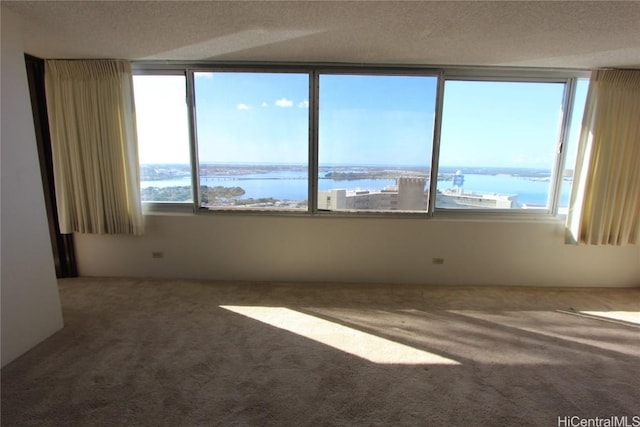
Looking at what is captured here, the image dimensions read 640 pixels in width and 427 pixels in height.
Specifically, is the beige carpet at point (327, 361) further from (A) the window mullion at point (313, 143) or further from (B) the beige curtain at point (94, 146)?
(A) the window mullion at point (313, 143)

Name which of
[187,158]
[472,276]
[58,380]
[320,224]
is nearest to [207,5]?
[187,158]

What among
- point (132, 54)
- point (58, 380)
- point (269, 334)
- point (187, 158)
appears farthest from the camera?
point (187, 158)

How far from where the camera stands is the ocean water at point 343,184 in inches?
129

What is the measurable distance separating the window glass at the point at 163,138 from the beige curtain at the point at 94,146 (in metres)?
0.19

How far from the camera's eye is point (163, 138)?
3268 millimetres

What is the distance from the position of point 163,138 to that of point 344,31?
2167mm

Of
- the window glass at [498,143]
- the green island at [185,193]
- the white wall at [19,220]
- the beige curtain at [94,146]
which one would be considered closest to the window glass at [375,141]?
the window glass at [498,143]

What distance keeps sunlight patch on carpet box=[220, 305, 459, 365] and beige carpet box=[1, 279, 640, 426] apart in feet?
0.04

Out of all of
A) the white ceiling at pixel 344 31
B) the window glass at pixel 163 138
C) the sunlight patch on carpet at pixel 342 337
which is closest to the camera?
the white ceiling at pixel 344 31

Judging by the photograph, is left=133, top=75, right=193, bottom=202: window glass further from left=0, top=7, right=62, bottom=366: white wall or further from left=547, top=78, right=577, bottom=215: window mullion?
left=547, top=78, right=577, bottom=215: window mullion

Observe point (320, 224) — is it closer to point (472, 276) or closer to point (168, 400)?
point (472, 276)

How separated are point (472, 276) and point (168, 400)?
2.98 m

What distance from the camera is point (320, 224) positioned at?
3293 millimetres

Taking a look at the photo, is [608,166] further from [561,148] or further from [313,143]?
[313,143]
